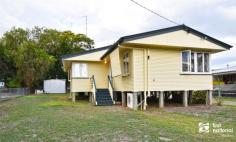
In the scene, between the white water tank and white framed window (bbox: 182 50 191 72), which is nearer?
white framed window (bbox: 182 50 191 72)

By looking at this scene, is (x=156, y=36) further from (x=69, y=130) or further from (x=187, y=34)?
(x=69, y=130)

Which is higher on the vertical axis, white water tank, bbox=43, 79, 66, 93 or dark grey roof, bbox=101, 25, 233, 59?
dark grey roof, bbox=101, 25, 233, 59

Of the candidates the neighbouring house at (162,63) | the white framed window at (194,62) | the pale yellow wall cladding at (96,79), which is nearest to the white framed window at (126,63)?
the neighbouring house at (162,63)

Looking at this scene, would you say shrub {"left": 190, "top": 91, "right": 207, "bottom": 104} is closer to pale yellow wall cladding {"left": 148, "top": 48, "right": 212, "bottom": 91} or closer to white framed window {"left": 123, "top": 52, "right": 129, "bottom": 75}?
pale yellow wall cladding {"left": 148, "top": 48, "right": 212, "bottom": 91}

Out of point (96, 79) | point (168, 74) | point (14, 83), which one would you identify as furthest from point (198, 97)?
point (14, 83)

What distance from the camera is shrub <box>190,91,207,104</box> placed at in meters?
14.9

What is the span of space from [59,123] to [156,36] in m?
6.59

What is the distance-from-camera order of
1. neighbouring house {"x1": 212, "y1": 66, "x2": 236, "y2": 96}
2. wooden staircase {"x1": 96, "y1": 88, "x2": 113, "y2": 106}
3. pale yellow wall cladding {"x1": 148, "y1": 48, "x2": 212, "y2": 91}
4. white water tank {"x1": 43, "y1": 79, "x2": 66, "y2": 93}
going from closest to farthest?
pale yellow wall cladding {"x1": 148, "y1": 48, "x2": 212, "y2": 91} → wooden staircase {"x1": 96, "y1": 88, "x2": 113, "y2": 106} → neighbouring house {"x1": 212, "y1": 66, "x2": 236, "y2": 96} → white water tank {"x1": 43, "y1": 79, "x2": 66, "y2": 93}

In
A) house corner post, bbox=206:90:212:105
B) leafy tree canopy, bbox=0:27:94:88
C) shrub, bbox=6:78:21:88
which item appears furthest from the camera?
shrub, bbox=6:78:21:88

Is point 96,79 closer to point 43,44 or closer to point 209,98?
point 209,98

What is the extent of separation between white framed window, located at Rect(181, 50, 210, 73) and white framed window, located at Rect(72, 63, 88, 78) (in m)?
7.54

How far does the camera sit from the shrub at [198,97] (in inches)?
586

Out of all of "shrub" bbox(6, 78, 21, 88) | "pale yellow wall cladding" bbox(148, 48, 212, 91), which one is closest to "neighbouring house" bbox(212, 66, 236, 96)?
"pale yellow wall cladding" bbox(148, 48, 212, 91)

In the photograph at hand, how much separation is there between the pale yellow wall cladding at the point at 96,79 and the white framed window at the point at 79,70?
0.29 meters
